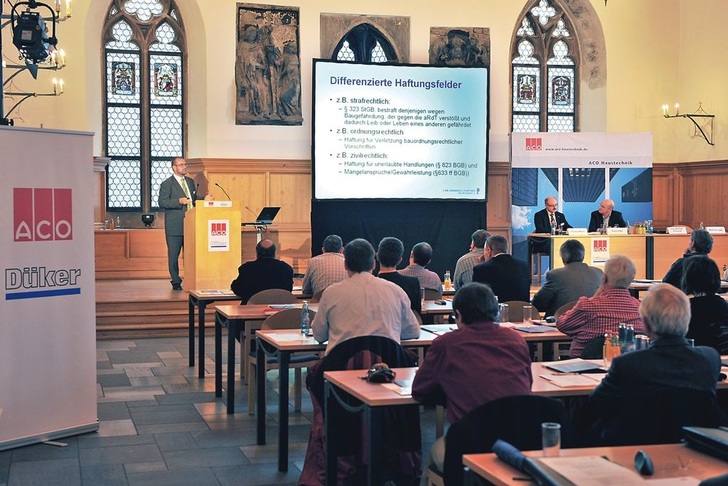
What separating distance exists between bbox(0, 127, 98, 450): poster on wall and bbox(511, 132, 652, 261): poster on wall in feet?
29.9

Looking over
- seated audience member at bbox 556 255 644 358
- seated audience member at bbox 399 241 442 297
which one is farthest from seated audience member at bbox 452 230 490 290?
seated audience member at bbox 556 255 644 358

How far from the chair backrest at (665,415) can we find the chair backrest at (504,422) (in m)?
0.28

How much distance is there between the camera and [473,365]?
161 inches

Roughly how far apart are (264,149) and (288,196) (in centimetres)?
81

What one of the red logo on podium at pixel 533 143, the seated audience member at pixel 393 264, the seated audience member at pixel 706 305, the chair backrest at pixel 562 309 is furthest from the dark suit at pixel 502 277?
the red logo on podium at pixel 533 143

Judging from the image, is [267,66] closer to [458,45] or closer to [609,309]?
[458,45]

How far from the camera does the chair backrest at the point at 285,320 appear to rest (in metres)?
6.84

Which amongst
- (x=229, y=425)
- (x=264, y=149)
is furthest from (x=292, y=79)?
(x=229, y=425)

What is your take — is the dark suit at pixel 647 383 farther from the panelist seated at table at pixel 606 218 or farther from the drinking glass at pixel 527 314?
the panelist seated at table at pixel 606 218

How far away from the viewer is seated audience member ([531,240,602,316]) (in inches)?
304

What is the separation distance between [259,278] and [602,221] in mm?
7401

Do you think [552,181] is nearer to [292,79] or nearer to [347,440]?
[292,79]

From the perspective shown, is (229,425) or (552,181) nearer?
(229,425)

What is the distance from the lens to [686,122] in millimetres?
16375
